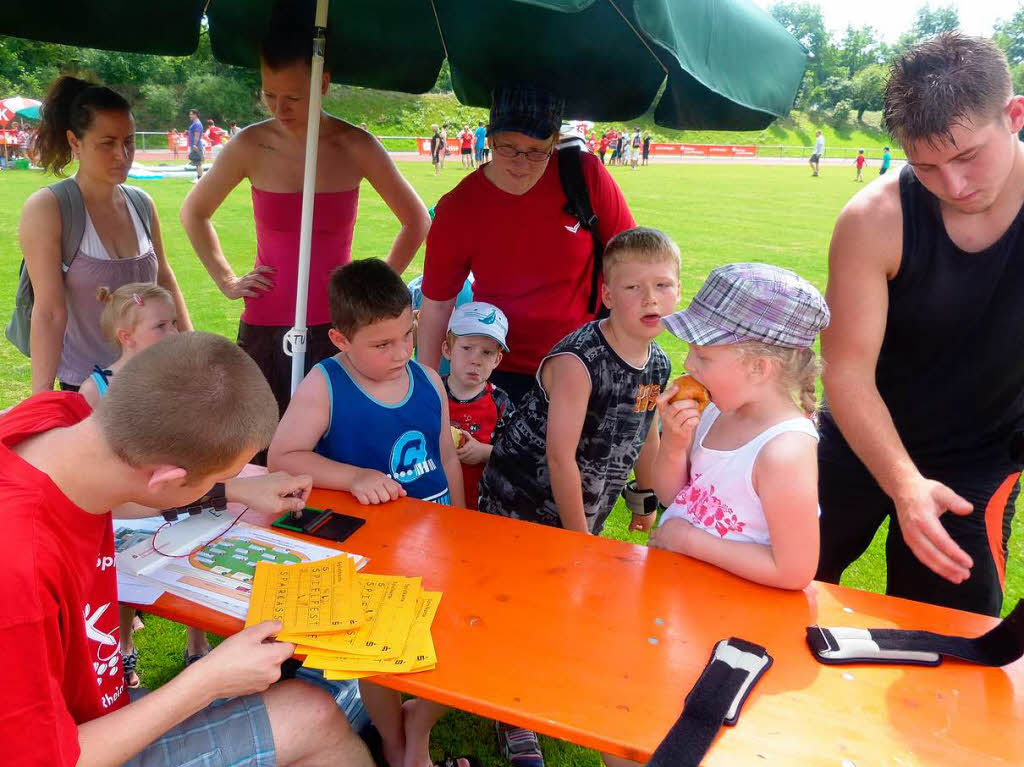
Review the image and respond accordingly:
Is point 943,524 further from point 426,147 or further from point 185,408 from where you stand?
point 426,147

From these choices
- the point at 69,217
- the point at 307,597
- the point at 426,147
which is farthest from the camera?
the point at 426,147

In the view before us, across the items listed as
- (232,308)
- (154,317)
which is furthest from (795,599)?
(232,308)

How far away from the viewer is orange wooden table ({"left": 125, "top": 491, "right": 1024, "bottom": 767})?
134 centimetres

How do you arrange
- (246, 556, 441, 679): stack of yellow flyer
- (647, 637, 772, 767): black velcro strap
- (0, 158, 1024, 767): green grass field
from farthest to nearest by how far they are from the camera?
1. (0, 158, 1024, 767): green grass field
2. (246, 556, 441, 679): stack of yellow flyer
3. (647, 637, 772, 767): black velcro strap

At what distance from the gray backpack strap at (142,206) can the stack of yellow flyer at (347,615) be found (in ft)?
7.62

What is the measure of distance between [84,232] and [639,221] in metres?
13.5

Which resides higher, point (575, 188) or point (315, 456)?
point (575, 188)

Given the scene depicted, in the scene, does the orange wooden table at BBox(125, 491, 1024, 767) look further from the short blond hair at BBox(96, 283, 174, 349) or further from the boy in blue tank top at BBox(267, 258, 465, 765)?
the short blond hair at BBox(96, 283, 174, 349)

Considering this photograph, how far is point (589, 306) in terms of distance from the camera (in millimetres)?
3281

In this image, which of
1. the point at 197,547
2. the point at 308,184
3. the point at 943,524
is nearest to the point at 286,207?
the point at 308,184

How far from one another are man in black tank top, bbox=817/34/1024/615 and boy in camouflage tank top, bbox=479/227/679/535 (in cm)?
59

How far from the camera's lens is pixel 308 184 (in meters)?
2.90

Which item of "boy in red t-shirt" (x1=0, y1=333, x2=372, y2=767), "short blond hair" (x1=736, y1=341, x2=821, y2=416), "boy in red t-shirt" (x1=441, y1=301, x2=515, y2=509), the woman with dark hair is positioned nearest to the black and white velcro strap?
"short blond hair" (x1=736, y1=341, x2=821, y2=416)

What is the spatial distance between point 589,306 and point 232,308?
6203mm
